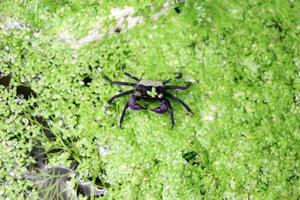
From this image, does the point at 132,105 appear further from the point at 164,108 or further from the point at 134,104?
the point at 164,108

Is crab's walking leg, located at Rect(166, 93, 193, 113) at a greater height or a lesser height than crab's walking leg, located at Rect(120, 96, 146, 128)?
lesser

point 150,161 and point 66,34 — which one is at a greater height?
point 66,34

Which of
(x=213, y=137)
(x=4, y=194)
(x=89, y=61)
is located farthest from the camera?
(x=89, y=61)

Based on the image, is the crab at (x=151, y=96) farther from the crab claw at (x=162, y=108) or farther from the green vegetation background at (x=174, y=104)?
the green vegetation background at (x=174, y=104)

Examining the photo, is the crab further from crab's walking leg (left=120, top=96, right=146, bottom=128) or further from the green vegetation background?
the green vegetation background

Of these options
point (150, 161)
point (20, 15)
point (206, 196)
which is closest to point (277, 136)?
point (206, 196)

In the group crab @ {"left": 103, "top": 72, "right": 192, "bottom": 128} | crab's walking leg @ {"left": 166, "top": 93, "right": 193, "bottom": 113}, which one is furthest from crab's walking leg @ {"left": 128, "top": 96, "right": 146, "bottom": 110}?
crab's walking leg @ {"left": 166, "top": 93, "right": 193, "bottom": 113}

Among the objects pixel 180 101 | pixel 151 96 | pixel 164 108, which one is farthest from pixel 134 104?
pixel 180 101

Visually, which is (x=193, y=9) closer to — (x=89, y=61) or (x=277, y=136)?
(x=89, y=61)
